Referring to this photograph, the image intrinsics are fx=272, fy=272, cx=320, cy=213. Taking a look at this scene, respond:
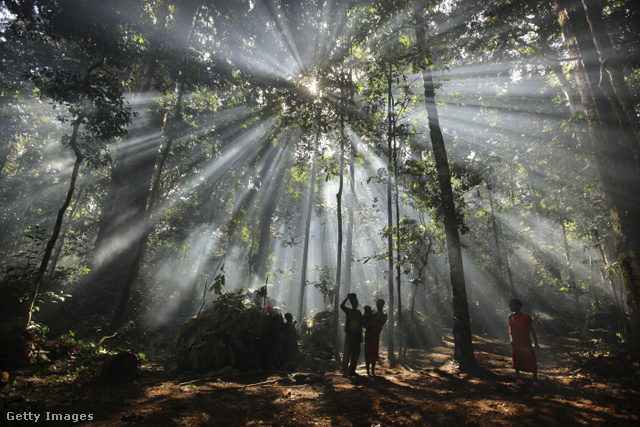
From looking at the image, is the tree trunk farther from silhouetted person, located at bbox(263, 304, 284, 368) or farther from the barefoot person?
silhouetted person, located at bbox(263, 304, 284, 368)

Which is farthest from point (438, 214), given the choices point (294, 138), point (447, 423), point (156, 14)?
point (156, 14)

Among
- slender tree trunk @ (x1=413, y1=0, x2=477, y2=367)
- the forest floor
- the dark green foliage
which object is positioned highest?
slender tree trunk @ (x1=413, y1=0, x2=477, y2=367)

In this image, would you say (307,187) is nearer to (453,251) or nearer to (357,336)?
(453,251)

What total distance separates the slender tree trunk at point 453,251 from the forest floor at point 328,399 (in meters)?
0.74

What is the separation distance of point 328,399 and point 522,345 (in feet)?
14.6

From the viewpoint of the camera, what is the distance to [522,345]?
19.7 feet

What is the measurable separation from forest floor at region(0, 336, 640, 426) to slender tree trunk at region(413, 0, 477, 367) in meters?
0.74

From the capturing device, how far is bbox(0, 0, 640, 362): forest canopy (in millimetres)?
8094

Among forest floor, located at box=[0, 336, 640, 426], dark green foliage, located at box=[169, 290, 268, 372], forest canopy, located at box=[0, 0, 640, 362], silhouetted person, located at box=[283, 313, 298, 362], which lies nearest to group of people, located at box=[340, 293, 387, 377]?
forest floor, located at box=[0, 336, 640, 426]

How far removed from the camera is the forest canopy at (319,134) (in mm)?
8094

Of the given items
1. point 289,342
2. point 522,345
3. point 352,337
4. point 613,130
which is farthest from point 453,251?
point 289,342

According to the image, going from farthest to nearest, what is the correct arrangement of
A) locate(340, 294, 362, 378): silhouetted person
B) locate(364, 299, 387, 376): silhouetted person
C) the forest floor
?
locate(364, 299, 387, 376): silhouetted person, locate(340, 294, 362, 378): silhouetted person, the forest floor

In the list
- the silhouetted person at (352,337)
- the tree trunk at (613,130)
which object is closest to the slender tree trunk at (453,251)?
the silhouetted person at (352,337)

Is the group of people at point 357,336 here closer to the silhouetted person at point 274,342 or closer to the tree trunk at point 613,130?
the silhouetted person at point 274,342
